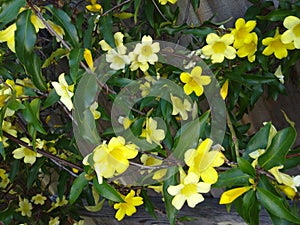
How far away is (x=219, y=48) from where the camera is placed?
95cm

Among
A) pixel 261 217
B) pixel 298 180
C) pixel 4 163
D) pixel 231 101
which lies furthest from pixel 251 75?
pixel 4 163

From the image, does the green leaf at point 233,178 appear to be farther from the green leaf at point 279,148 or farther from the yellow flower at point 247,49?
the yellow flower at point 247,49

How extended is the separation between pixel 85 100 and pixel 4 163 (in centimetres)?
83

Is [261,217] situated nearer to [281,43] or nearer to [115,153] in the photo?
[281,43]

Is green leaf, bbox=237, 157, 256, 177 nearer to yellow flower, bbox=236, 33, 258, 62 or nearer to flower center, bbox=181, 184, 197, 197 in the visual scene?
flower center, bbox=181, 184, 197, 197

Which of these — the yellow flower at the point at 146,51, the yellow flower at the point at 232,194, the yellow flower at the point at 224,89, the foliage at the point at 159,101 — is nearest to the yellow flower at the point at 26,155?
the foliage at the point at 159,101

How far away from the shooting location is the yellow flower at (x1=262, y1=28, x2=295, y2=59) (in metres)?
0.95

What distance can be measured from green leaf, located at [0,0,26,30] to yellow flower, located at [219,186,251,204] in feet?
1.45

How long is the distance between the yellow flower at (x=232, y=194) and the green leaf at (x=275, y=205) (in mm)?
23

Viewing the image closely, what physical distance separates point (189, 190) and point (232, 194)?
2.8 inches

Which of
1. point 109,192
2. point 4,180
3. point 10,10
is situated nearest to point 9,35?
point 10,10

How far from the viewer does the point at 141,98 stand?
1.05 meters

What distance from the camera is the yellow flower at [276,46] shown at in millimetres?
954

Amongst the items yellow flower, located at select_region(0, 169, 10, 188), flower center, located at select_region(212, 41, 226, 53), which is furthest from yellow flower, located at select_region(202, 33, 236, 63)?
yellow flower, located at select_region(0, 169, 10, 188)
